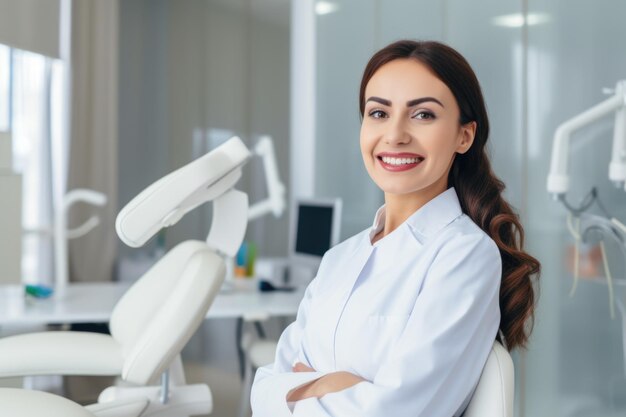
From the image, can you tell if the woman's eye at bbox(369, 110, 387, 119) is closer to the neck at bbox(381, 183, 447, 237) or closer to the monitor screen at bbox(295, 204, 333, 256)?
the neck at bbox(381, 183, 447, 237)

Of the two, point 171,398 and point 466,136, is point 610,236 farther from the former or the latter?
point 171,398

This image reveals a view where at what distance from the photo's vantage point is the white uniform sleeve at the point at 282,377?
3.77 ft

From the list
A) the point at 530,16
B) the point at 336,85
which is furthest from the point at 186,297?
the point at 336,85

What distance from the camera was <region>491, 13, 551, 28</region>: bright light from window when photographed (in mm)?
2256

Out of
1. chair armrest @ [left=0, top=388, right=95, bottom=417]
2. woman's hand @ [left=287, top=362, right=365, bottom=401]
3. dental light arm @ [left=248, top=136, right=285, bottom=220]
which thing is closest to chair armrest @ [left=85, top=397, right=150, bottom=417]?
chair armrest @ [left=0, top=388, right=95, bottom=417]

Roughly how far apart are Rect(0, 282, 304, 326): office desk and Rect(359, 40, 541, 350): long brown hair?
157cm

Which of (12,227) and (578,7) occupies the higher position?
(578,7)

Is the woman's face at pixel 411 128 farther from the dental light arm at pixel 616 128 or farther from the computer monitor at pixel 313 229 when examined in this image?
the computer monitor at pixel 313 229

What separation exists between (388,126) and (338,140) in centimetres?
236

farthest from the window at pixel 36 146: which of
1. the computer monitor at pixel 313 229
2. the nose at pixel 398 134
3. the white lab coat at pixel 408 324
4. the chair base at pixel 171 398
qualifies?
the nose at pixel 398 134

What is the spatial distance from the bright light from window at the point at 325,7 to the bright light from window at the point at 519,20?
4.02 feet

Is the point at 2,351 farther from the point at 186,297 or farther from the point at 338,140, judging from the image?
the point at 338,140

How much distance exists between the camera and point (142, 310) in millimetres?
2064

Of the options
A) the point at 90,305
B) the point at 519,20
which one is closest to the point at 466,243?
the point at 519,20
